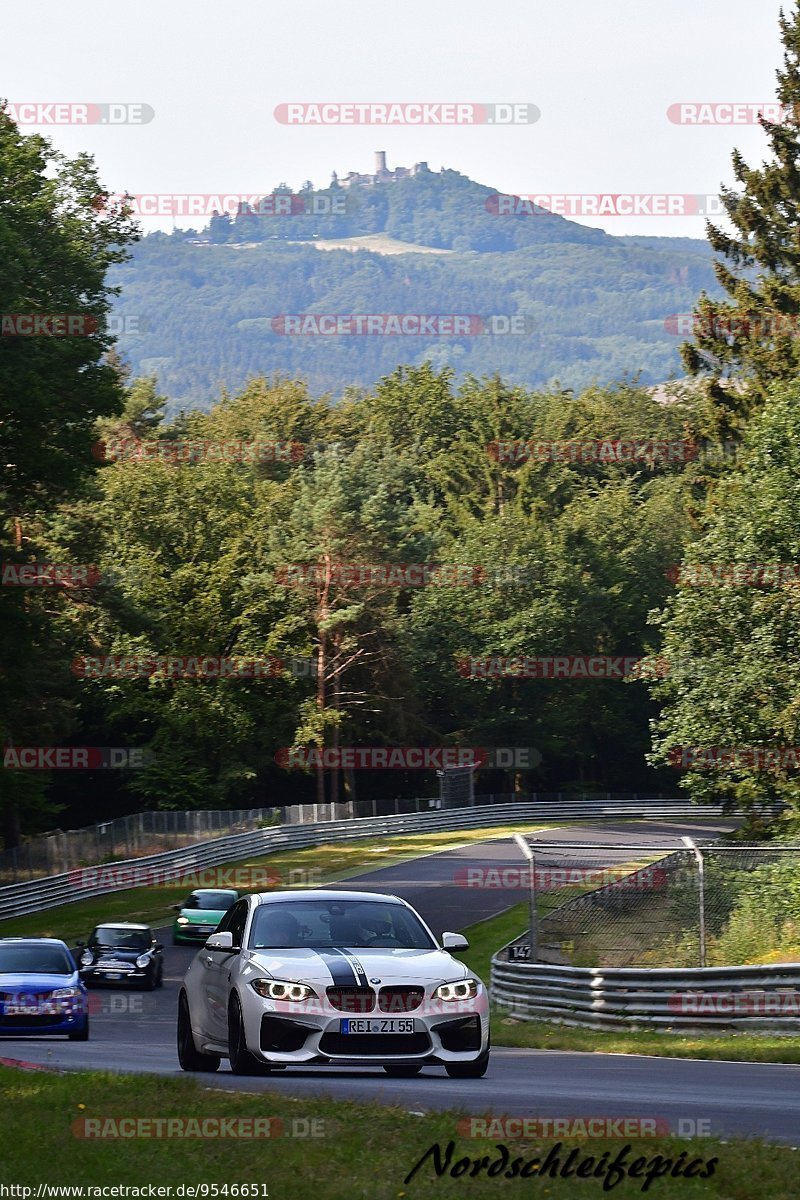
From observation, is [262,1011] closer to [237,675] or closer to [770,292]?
[770,292]

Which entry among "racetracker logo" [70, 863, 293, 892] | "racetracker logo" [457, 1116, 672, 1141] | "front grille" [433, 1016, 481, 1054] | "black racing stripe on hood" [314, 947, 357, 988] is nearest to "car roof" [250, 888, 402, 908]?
"black racing stripe on hood" [314, 947, 357, 988]

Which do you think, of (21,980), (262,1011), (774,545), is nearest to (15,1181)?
(262,1011)

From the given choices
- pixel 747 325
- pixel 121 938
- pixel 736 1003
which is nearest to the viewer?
pixel 736 1003

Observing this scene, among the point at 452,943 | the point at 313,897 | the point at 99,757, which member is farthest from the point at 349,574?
the point at 452,943

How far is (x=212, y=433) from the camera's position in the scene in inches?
4178

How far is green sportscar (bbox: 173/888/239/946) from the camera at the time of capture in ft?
129

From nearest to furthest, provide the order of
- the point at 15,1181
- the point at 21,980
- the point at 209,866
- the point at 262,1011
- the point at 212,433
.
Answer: the point at 15,1181, the point at 262,1011, the point at 21,980, the point at 209,866, the point at 212,433

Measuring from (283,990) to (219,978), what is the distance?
111 cm

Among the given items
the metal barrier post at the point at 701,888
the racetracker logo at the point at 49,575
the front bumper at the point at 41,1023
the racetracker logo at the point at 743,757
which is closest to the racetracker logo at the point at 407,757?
the racetracker logo at the point at 49,575

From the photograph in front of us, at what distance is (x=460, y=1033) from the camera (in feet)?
41.3

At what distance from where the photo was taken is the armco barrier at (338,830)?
46.2m

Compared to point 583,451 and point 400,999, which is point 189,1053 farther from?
point 583,451

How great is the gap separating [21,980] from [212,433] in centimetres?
8724

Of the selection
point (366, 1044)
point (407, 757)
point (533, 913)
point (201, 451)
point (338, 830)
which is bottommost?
point (338, 830)
